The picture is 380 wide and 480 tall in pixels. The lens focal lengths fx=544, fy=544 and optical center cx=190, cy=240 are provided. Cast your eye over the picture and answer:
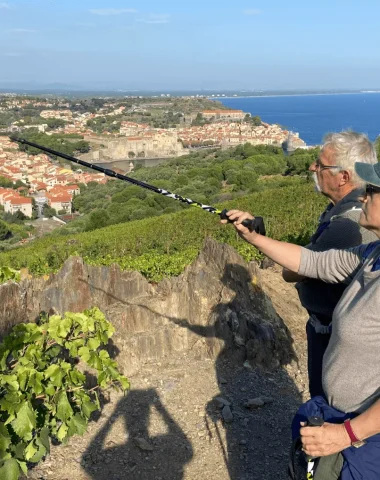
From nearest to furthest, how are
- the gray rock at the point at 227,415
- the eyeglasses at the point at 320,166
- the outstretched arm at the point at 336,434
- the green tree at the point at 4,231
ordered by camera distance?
the outstretched arm at the point at 336,434 → the eyeglasses at the point at 320,166 → the gray rock at the point at 227,415 → the green tree at the point at 4,231

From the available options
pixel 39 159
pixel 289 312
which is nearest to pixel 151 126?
pixel 39 159

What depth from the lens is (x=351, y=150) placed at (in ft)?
8.94

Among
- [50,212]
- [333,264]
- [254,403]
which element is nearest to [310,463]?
[333,264]

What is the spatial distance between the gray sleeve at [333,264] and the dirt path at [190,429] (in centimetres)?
186

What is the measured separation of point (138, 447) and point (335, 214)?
220 cm

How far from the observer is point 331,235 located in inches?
107

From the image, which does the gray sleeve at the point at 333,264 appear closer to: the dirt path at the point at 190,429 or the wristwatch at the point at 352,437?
the wristwatch at the point at 352,437

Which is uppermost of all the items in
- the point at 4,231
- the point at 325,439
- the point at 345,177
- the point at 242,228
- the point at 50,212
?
the point at 345,177

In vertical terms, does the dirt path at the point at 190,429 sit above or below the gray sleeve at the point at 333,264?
below

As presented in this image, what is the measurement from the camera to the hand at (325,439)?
1850 millimetres

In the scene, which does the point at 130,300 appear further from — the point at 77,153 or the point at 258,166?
the point at 77,153

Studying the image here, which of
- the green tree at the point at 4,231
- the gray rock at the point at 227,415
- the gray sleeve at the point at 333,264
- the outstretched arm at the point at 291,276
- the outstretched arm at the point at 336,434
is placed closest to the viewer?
the outstretched arm at the point at 336,434

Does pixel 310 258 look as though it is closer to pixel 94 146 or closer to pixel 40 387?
pixel 40 387

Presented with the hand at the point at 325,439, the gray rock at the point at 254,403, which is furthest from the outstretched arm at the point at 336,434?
the gray rock at the point at 254,403
